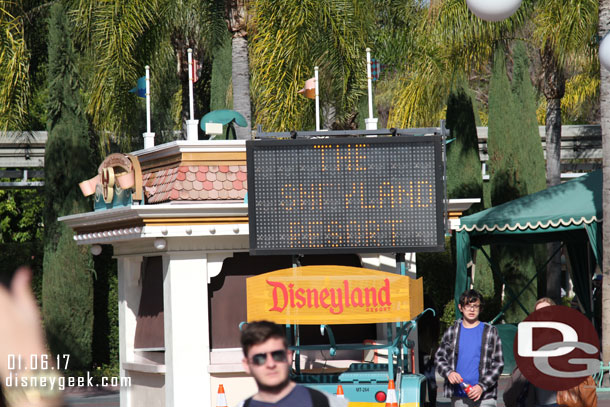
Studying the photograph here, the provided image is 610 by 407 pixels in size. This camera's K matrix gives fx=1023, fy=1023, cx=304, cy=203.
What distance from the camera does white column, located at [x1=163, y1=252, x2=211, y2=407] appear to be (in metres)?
11.9

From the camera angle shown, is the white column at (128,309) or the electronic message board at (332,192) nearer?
the electronic message board at (332,192)

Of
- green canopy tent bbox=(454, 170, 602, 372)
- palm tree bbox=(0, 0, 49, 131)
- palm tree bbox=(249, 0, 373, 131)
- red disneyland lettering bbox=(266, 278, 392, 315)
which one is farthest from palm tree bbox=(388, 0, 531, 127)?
red disneyland lettering bbox=(266, 278, 392, 315)

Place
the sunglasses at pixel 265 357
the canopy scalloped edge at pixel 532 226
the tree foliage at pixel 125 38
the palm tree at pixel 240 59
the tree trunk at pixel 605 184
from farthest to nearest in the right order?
the tree foliage at pixel 125 38 → the palm tree at pixel 240 59 → the canopy scalloped edge at pixel 532 226 → the tree trunk at pixel 605 184 → the sunglasses at pixel 265 357

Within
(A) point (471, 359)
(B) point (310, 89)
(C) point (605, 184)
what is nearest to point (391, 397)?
(A) point (471, 359)

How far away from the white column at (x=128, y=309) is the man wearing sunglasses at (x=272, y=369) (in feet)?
31.3

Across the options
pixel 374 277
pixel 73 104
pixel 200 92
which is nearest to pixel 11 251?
pixel 73 104

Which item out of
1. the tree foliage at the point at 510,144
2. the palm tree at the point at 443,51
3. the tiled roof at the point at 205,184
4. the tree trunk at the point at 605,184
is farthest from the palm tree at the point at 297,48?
the tree foliage at the point at 510,144

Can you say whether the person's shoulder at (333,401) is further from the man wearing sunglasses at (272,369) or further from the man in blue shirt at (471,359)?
the man in blue shirt at (471,359)

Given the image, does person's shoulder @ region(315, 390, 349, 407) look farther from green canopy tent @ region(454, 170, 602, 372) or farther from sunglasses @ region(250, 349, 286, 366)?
green canopy tent @ region(454, 170, 602, 372)

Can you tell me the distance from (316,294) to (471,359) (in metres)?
2.09

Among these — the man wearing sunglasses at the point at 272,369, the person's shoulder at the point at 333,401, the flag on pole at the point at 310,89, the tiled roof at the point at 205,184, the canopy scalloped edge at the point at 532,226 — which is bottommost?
the person's shoulder at the point at 333,401

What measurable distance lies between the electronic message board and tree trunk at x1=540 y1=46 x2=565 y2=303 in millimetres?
13378

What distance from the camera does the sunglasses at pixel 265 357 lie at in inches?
153

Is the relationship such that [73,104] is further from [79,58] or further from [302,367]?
[302,367]
